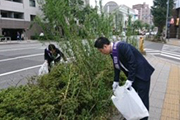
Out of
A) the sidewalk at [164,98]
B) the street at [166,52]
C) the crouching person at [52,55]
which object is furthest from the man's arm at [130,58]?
the street at [166,52]

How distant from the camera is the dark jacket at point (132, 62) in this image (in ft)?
8.55

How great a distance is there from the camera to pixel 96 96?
3016mm

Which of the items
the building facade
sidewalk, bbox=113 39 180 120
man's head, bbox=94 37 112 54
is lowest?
sidewalk, bbox=113 39 180 120

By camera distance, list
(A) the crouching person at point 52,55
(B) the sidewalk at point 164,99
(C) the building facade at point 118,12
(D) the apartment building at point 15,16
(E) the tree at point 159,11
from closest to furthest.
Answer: (B) the sidewalk at point 164,99 < (A) the crouching person at point 52,55 < (C) the building facade at point 118,12 < (D) the apartment building at point 15,16 < (E) the tree at point 159,11

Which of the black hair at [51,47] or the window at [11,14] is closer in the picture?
the black hair at [51,47]

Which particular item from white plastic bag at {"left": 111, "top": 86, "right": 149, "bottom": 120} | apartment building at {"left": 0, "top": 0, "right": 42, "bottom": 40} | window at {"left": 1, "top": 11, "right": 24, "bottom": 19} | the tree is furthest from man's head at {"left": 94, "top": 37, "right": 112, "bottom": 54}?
window at {"left": 1, "top": 11, "right": 24, "bottom": 19}

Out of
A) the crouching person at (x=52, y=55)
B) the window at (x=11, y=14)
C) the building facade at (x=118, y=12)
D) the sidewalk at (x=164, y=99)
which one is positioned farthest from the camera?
the window at (x=11, y=14)

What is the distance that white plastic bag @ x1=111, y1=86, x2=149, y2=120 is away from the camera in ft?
8.42

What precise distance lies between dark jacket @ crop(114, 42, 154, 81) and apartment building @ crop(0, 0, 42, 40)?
29902 mm

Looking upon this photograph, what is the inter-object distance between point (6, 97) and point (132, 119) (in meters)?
1.90

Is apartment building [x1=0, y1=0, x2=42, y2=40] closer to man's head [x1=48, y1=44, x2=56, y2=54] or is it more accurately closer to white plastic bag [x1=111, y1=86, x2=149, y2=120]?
man's head [x1=48, y1=44, x2=56, y2=54]

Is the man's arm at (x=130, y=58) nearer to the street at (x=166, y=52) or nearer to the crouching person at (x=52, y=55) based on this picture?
the crouching person at (x=52, y=55)

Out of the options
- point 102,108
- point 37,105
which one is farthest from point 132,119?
point 37,105

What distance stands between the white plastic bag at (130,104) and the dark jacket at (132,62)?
22cm
